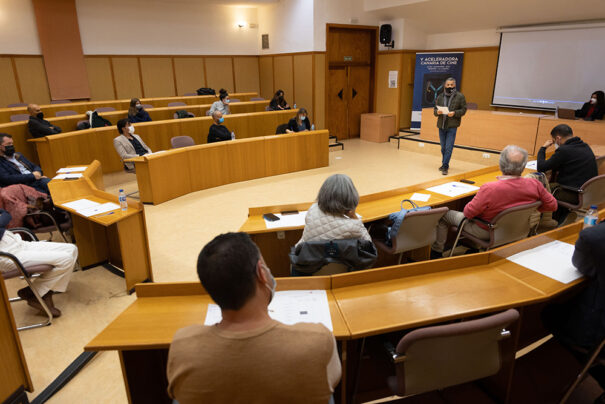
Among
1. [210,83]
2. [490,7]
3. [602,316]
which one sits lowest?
[602,316]

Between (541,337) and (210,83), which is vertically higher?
(210,83)

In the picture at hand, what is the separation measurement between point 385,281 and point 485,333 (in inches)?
24.4

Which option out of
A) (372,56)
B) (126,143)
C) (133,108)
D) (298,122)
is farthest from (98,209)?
(372,56)

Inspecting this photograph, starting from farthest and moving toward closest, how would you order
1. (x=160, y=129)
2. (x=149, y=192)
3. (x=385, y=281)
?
1. (x=160, y=129)
2. (x=149, y=192)
3. (x=385, y=281)

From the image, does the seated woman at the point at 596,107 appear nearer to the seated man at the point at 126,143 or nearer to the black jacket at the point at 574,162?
the black jacket at the point at 574,162

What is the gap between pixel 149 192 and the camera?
575cm

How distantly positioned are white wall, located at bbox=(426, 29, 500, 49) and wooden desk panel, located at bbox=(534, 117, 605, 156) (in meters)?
2.97

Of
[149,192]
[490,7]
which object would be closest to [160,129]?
[149,192]

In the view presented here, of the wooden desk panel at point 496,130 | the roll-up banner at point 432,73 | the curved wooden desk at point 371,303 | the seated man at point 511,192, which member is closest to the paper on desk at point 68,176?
the curved wooden desk at point 371,303

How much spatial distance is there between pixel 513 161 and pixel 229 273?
2865mm

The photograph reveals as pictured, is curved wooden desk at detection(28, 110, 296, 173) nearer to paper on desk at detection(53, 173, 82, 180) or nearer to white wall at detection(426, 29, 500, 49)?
paper on desk at detection(53, 173, 82, 180)

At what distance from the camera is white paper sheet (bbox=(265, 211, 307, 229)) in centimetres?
326

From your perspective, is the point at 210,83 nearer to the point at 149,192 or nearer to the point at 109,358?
the point at 149,192

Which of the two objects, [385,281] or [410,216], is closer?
[385,281]
